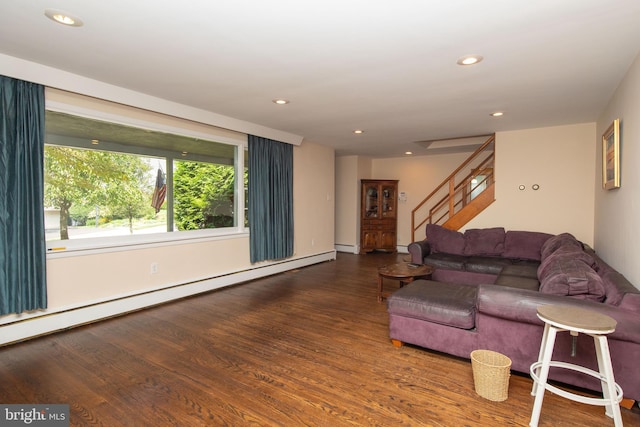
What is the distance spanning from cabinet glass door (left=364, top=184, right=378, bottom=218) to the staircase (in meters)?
1.01

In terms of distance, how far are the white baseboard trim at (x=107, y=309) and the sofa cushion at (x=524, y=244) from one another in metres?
3.80

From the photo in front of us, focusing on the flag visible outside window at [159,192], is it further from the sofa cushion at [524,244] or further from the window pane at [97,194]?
the sofa cushion at [524,244]

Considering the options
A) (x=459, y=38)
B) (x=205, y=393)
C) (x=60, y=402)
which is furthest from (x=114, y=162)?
(x=459, y=38)

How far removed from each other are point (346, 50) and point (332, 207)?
4.90m

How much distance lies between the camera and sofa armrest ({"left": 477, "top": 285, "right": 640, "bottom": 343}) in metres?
1.97

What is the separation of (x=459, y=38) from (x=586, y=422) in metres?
2.54

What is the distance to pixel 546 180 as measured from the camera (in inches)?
201

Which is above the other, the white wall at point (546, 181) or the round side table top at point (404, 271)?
the white wall at point (546, 181)

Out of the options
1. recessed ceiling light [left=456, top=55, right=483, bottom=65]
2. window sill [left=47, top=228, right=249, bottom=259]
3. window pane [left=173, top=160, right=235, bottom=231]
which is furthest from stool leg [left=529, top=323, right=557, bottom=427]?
window pane [left=173, top=160, right=235, bottom=231]

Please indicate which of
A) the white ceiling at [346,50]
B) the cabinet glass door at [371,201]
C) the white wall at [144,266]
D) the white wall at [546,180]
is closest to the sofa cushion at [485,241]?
the white wall at [546,180]

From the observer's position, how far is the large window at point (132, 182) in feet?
10.8

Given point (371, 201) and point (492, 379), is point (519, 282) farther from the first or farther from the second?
point (371, 201)

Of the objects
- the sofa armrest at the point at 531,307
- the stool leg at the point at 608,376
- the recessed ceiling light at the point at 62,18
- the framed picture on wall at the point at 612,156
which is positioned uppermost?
the recessed ceiling light at the point at 62,18

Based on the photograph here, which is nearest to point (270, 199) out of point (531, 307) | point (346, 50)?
point (346, 50)
